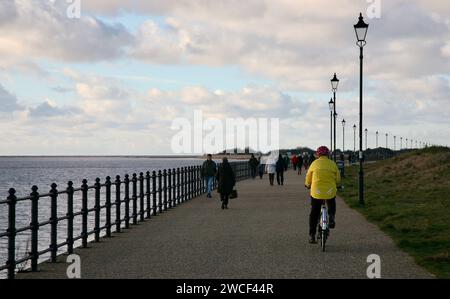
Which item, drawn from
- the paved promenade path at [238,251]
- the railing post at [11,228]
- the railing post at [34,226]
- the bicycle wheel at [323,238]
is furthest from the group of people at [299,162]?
the railing post at [11,228]

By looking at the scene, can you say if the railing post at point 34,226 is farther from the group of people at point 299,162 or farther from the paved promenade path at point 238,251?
the group of people at point 299,162

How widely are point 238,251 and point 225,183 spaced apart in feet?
36.9

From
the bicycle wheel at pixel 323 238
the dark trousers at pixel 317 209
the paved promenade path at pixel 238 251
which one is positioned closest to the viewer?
the paved promenade path at pixel 238 251

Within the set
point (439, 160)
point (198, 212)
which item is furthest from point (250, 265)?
point (439, 160)

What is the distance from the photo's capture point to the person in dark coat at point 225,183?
24453 millimetres

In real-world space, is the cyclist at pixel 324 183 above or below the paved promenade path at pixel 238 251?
above

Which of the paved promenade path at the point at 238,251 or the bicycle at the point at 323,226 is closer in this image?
the paved promenade path at the point at 238,251

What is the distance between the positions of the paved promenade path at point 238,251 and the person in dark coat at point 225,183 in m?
2.83

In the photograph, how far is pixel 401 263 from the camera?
11.9m

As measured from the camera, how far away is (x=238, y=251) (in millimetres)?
13477

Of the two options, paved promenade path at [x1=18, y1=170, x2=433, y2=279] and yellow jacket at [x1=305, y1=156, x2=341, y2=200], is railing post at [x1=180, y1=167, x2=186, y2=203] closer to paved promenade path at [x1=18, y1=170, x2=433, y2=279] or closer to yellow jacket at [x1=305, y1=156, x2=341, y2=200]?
paved promenade path at [x1=18, y1=170, x2=433, y2=279]

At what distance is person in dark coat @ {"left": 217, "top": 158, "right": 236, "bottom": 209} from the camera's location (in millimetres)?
24453

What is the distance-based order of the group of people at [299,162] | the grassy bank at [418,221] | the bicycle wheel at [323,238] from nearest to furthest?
the grassy bank at [418,221] < the bicycle wheel at [323,238] < the group of people at [299,162]

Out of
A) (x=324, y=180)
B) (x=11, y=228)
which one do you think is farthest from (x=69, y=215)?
(x=324, y=180)
